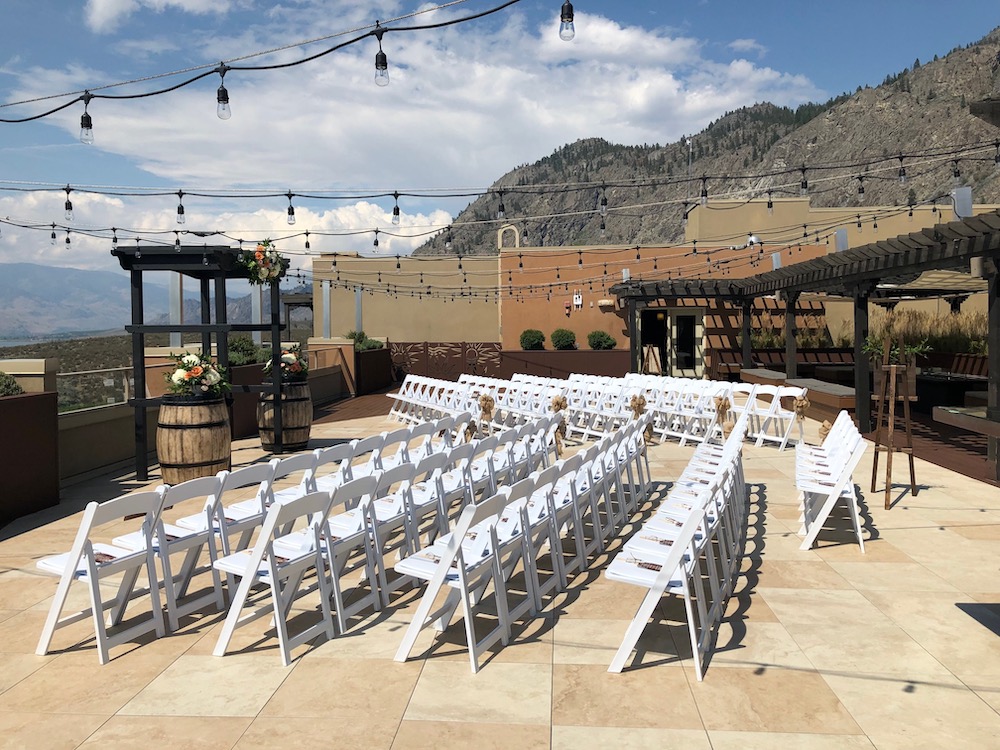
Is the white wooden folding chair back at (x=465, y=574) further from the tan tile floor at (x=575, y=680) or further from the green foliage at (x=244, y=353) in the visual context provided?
the green foliage at (x=244, y=353)

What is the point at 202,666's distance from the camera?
3.58 m

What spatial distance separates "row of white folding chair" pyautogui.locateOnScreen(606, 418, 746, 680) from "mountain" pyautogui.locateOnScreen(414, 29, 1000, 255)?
182 ft

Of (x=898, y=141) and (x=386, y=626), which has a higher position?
(x=898, y=141)

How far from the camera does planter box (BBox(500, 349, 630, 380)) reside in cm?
2138

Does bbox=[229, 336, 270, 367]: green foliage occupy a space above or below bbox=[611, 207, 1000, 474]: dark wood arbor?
below

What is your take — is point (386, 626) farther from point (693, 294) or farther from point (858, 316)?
point (693, 294)

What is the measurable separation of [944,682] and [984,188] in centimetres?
6315

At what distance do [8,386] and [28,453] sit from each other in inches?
23.7

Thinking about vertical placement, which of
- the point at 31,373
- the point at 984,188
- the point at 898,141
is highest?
the point at 898,141

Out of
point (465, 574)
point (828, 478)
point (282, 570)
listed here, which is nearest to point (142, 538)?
point (282, 570)

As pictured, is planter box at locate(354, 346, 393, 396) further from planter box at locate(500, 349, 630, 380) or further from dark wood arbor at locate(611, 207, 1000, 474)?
dark wood arbor at locate(611, 207, 1000, 474)

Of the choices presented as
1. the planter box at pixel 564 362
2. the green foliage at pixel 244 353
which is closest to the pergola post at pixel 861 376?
the green foliage at pixel 244 353

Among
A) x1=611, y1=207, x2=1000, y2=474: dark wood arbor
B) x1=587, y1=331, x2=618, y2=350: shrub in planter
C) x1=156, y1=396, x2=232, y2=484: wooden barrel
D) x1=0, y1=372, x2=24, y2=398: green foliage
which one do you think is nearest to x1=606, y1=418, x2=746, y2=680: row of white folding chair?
x1=611, y1=207, x2=1000, y2=474: dark wood arbor

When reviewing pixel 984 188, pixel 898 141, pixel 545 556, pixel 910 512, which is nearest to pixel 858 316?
pixel 910 512
